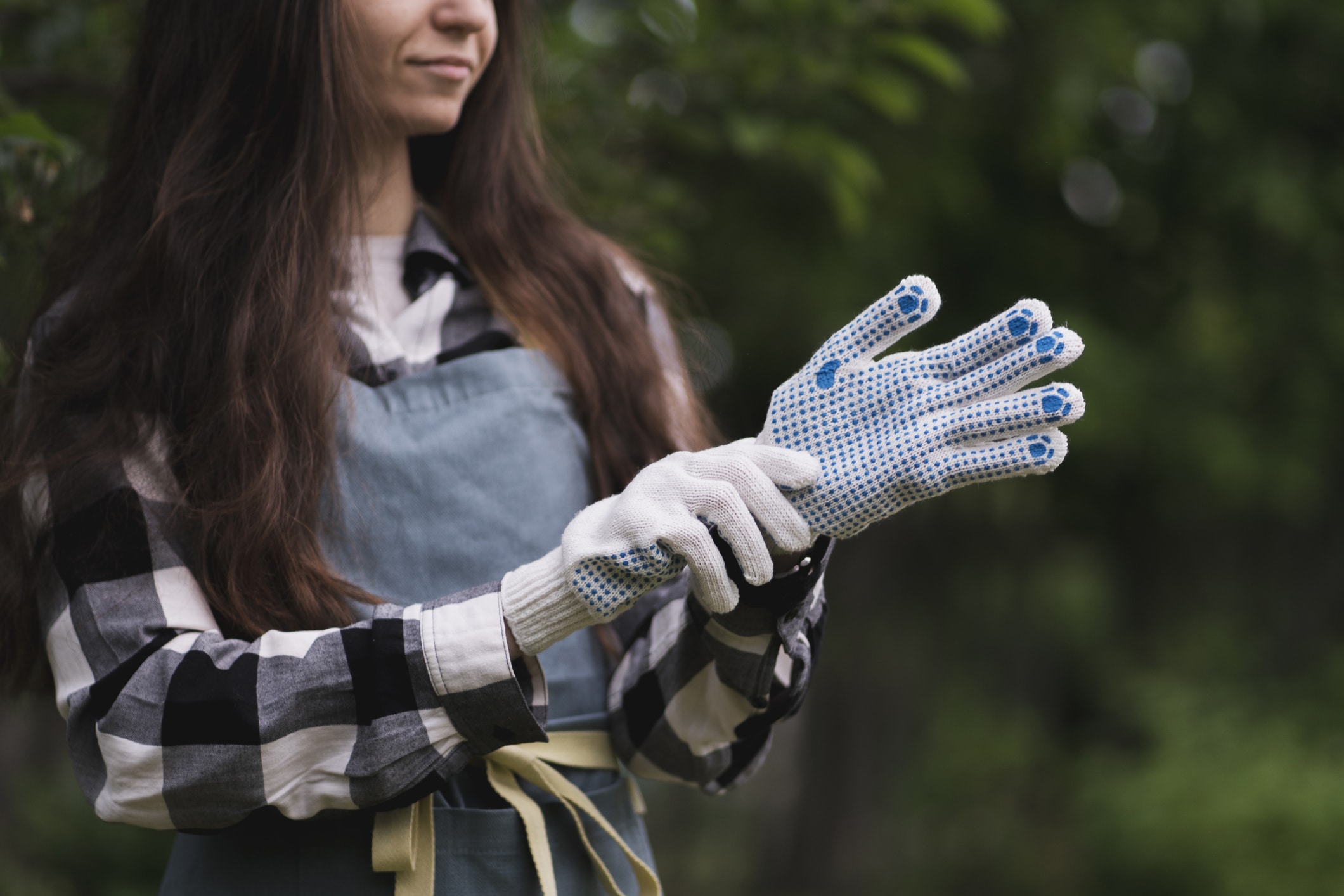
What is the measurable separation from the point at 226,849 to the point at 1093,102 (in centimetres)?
267

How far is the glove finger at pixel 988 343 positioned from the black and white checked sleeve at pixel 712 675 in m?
0.19

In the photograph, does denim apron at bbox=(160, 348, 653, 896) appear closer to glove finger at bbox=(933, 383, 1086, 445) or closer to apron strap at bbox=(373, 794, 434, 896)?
apron strap at bbox=(373, 794, 434, 896)

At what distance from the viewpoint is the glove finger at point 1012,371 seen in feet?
3.51

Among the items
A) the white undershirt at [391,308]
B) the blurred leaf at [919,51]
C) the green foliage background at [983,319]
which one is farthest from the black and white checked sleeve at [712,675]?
the blurred leaf at [919,51]

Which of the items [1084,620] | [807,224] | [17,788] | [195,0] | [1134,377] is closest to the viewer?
[195,0]

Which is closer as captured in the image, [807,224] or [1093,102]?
[1093,102]

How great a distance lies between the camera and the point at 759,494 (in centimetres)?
109

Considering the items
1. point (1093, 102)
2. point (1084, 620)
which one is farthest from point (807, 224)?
point (1084, 620)

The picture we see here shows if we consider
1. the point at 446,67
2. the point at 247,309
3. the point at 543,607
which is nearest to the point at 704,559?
the point at 543,607

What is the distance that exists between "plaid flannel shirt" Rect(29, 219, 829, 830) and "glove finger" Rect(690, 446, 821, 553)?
78 mm

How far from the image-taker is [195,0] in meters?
1.45

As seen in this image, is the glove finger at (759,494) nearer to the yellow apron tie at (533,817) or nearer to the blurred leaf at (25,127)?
the yellow apron tie at (533,817)

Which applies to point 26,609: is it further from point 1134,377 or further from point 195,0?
point 1134,377

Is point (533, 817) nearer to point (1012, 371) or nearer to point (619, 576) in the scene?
point (619, 576)
